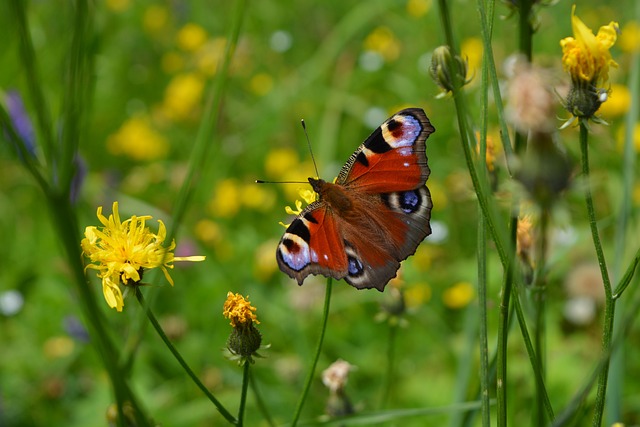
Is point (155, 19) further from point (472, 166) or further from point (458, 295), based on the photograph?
point (472, 166)

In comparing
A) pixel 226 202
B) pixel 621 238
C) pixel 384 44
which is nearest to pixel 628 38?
pixel 384 44

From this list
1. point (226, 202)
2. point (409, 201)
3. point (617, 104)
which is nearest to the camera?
point (409, 201)

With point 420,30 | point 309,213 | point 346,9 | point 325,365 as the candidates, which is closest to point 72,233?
point 309,213

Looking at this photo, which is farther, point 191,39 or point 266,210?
point 191,39

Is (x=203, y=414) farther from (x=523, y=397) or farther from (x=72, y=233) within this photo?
(x=72, y=233)

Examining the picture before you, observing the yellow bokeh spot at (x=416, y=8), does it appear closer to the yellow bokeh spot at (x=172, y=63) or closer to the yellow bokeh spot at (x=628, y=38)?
the yellow bokeh spot at (x=628, y=38)

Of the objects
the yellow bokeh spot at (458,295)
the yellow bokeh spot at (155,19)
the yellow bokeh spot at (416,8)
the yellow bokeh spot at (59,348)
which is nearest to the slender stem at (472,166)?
the yellow bokeh spot at (458,295)

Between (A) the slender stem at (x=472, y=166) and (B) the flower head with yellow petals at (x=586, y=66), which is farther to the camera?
(B) the flower head with yellow petals at (x=586, y=66)

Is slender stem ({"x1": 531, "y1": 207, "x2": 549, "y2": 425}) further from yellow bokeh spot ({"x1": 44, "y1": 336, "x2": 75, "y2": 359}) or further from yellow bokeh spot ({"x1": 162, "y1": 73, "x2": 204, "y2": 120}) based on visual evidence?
yellow bokeh spot ({"x1": 162, "y1": 73, "x2": 204, "y2": 120})

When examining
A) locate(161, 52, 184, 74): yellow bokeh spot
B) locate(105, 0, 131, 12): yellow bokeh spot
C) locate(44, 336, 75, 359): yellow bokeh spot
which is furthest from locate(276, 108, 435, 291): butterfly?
locate(105, 0, 131, 12): yellow bokeh spot
